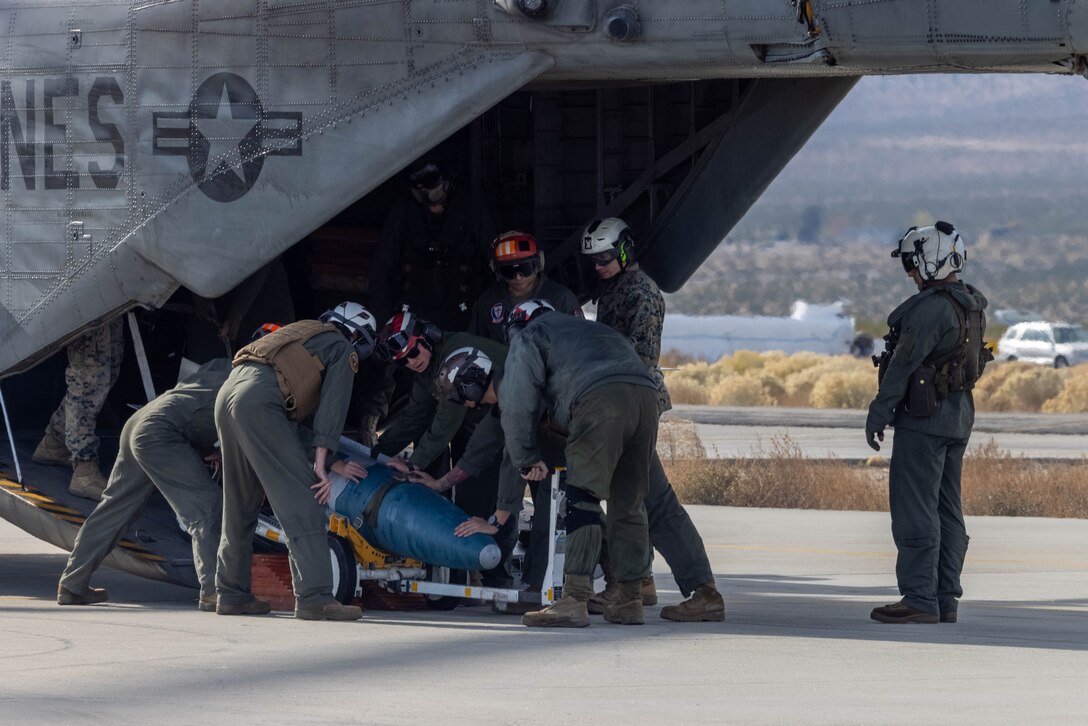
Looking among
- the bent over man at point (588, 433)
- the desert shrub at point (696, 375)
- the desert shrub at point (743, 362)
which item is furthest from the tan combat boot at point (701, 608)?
the desert shrub at point (743, 362)

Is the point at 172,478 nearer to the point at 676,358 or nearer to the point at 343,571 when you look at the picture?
the point at 343,571

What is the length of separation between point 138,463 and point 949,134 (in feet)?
293

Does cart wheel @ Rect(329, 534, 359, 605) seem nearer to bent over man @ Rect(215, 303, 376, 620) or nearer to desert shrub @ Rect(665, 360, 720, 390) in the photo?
bent over man @ Rect(215, 303, 376, 620)

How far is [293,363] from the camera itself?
9.75 metres

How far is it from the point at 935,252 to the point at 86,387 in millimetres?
5371

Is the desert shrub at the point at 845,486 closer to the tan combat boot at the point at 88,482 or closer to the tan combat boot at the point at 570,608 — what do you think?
the tan combat boot at the point at 88,482

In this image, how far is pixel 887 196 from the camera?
8212cm

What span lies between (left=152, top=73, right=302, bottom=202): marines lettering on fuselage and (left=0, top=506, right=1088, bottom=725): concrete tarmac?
2.60 m

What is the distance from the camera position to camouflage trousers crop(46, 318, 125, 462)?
444 inches

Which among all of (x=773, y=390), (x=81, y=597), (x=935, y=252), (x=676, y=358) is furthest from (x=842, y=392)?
(x=81, y=597)

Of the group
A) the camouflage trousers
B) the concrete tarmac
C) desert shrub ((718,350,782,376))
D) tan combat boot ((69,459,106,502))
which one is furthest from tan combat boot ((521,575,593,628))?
desert shrub ((718,350,782,376))

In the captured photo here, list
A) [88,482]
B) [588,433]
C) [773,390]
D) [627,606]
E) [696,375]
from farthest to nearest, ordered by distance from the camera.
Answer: [696,375] → [773,390] → [88,482] → [627,606] → [588,433]

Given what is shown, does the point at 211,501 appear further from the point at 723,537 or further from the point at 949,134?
the point at 949,134

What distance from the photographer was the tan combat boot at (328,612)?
9695 mm
